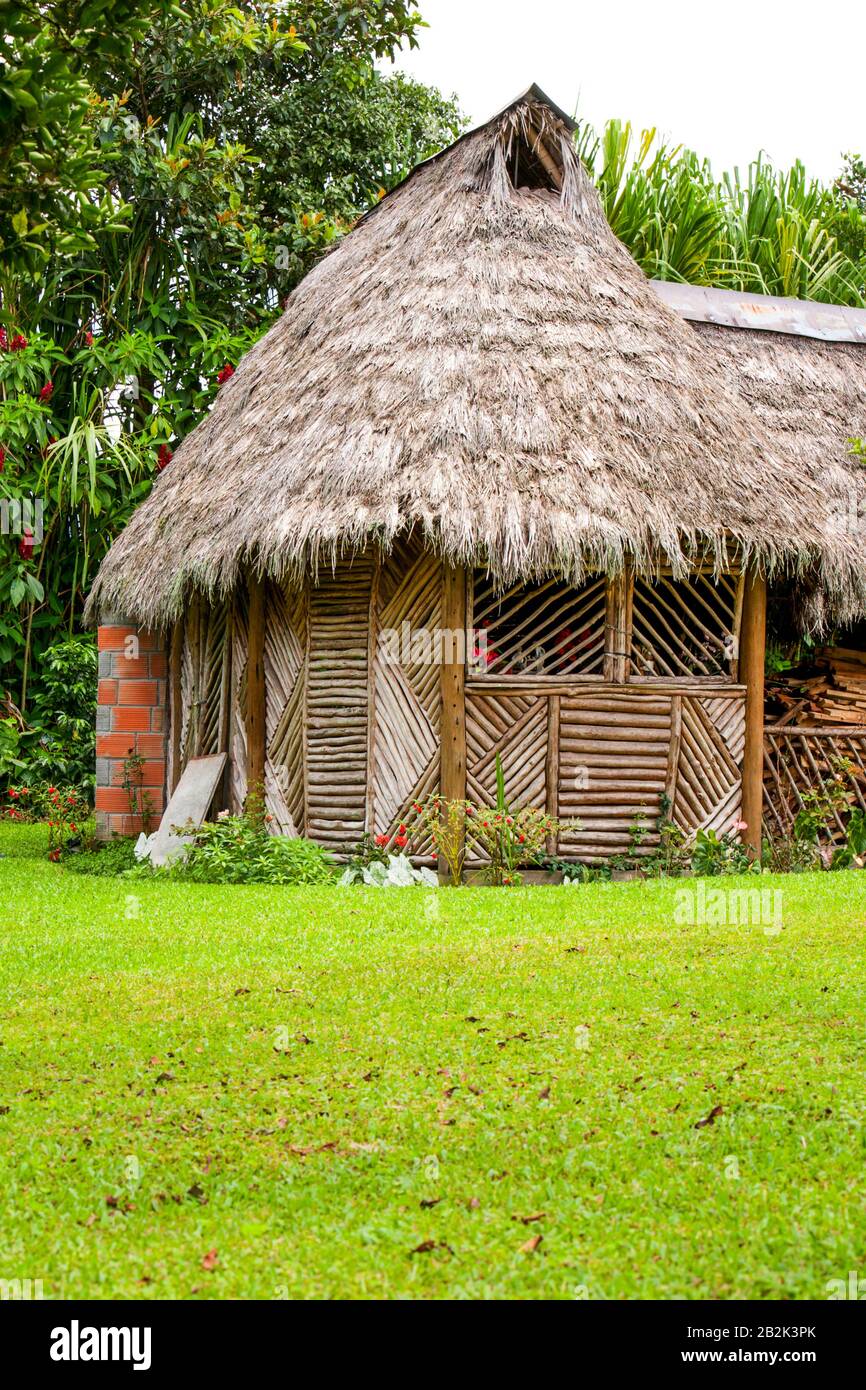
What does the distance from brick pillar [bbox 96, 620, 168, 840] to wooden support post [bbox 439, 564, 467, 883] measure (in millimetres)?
3981

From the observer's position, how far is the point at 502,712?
10.6m

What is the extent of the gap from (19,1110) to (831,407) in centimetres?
1139

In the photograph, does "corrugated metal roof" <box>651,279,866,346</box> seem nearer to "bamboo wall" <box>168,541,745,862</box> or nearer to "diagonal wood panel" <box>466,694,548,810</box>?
"bamboo wall" <box>168,541,745,862</box>

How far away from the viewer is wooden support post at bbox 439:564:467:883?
1038 centimetres

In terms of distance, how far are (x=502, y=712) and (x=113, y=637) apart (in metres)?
4.69

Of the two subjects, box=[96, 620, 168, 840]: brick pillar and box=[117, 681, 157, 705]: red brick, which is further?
box=[117, 681, 157, 705]: red brick

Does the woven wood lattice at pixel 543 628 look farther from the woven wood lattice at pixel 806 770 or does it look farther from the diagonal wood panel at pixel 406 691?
the woven wood lattice at pixel 806 770

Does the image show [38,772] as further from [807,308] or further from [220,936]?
[807,308]

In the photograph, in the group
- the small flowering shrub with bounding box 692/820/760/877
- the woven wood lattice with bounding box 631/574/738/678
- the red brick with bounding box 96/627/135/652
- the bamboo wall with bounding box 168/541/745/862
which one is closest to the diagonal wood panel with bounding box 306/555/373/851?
the bamboo wall with bounding box 168/541/745/862

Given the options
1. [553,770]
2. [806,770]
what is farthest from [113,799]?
[806,770]

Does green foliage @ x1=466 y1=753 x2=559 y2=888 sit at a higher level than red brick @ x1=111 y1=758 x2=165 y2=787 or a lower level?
lower

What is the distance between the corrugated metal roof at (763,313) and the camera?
15.0 meters
